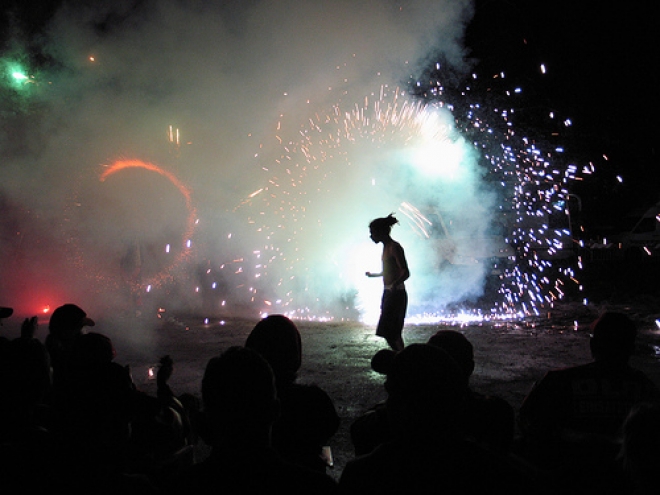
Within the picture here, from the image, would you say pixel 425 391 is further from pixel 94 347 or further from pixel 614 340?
pixel 94 347

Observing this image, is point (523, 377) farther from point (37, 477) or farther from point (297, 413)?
point (37, 477)

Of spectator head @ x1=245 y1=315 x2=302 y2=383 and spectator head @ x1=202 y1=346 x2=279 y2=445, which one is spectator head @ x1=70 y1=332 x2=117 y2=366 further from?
spectator head @ x1=202 y1=346 x2=279 y2=445

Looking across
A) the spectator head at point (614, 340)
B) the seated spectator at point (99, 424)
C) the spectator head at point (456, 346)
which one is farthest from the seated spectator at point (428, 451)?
the spectator head at point (614, 340)

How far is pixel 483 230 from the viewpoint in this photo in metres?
10.9

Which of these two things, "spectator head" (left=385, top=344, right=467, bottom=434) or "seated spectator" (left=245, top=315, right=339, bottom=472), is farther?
"seated spectator" (left=245, top=315, right=339, bottom=472)

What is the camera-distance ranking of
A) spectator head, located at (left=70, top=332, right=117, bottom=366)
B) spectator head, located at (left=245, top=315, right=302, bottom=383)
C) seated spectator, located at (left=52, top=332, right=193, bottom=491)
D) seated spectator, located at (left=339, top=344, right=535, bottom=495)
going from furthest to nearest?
spectator head, located at (left=70, top=332, right=117, bottom=366) → spectator head, located at (left=245, top=315, right=302, bottom=383) → seated spectator, located at (left=52, top=332, right=193, bottom=491) → seated spectator, located at (left=339, top=344, right=535, bottom=495)

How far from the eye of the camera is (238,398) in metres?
1.26

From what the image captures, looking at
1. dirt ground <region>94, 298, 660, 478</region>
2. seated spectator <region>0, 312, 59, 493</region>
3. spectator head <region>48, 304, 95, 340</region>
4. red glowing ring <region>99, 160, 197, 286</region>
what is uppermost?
red glowing ring <region>99, 160, 197, 286</region>

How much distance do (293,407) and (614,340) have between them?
139 cm

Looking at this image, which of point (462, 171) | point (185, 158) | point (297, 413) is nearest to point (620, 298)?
point (462, 171)

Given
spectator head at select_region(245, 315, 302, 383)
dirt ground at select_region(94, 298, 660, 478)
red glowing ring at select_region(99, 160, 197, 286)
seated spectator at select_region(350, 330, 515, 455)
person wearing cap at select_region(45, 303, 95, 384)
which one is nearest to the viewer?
seated spectator at select_region(350, 330, 515, 455)

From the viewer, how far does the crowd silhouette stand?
1192 millimetres

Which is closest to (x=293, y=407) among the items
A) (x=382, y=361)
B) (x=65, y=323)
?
(x=382, y=361)

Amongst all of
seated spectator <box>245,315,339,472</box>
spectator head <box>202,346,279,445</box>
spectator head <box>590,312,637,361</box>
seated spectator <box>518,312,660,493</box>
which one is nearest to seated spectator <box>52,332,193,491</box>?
spectator head <box>202,346,279,445</box>
